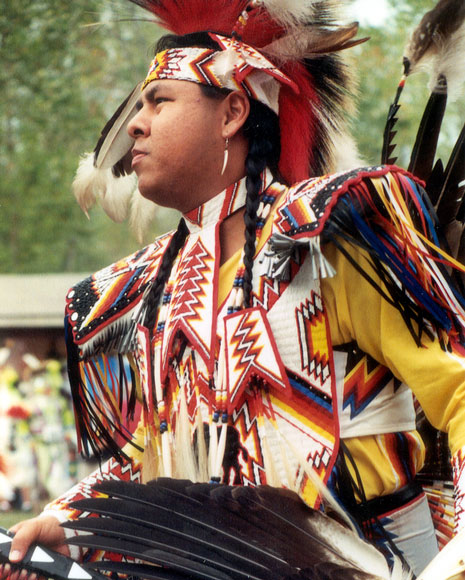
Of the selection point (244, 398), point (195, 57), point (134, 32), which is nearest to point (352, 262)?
point (244, 398)

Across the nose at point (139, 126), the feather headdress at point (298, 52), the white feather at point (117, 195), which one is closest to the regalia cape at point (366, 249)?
the feather headdress at point (298, 52)

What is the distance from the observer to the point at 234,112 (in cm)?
212

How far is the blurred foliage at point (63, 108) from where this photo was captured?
10.6 metres

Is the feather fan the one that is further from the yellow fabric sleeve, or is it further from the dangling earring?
the yellow fabric sleeve

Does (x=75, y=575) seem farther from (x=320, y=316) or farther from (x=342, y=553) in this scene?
(x=320, y=316)

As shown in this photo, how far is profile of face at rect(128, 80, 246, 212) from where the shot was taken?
2057 millimetres

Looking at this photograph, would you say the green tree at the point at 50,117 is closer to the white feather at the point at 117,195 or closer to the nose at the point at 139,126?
the white feather at the point at 117,195

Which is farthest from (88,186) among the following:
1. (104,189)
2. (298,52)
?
(298,52)

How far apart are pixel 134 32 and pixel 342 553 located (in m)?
10.8

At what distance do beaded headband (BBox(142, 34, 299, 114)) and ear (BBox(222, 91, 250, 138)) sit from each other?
2 cm

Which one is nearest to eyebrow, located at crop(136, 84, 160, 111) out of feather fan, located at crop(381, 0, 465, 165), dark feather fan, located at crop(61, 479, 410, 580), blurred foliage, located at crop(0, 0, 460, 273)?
feather fan, located at crop(381, 0, 465, 165)

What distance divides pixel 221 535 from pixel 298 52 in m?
1.08

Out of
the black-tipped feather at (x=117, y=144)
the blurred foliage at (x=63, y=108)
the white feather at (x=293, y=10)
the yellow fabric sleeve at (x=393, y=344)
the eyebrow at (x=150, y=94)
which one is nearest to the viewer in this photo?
the yellow fabric sleeve at (x=393, y=344)

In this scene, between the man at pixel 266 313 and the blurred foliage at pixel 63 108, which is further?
the blurred foliage at pixel 63 108
